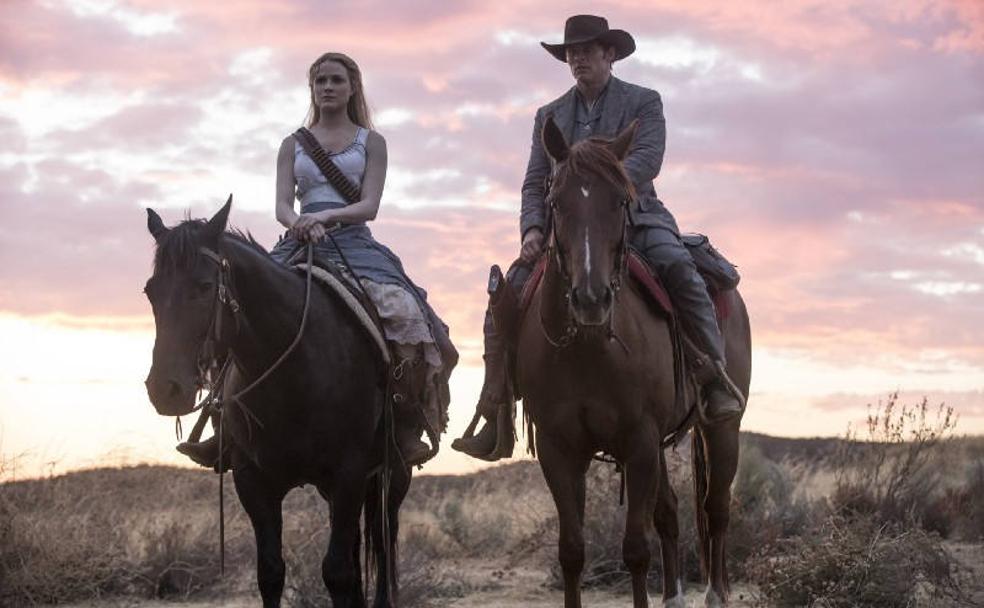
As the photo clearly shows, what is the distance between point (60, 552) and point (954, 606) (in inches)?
306

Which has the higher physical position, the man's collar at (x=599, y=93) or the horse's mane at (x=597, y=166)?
the man's collar at (x=599, y=93)

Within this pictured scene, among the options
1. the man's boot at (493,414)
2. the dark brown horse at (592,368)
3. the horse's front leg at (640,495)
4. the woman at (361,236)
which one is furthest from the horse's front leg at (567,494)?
the woman at (361,236)

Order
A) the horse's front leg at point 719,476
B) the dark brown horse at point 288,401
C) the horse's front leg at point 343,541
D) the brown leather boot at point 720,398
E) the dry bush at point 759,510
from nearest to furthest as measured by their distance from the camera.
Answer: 1. the dark brown horse at point 288,401
2. the horse's front leg at point 343,541
3. the brown leather boot at point 720,398
4. the horse's front leg at point 719,476
5. the dry bush at point 759,510

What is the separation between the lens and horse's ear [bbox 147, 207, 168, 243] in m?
6.07

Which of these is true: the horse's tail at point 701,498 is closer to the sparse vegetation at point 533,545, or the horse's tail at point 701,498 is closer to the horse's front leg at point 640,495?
the sparse vegetation at point 533,545

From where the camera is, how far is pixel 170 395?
225 inches

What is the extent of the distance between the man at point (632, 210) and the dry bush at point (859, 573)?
1852 millimetres

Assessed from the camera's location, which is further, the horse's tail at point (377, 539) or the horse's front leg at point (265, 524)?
the horse's tail at point (377, 539)

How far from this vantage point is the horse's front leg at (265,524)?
6.70 m

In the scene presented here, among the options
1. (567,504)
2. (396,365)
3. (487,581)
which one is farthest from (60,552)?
(567,504)

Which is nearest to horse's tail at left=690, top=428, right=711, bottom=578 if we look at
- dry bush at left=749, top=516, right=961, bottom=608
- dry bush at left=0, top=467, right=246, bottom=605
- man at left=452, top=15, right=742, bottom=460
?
dry bush at left=749, top=516, right=961, bottom=608

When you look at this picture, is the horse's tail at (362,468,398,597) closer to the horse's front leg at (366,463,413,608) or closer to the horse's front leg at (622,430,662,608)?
the horse's front leg at (366,463,413,608)

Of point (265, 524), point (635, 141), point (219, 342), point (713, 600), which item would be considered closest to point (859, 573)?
point (713, 600)

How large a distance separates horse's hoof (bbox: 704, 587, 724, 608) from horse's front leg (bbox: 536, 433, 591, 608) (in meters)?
2.18
